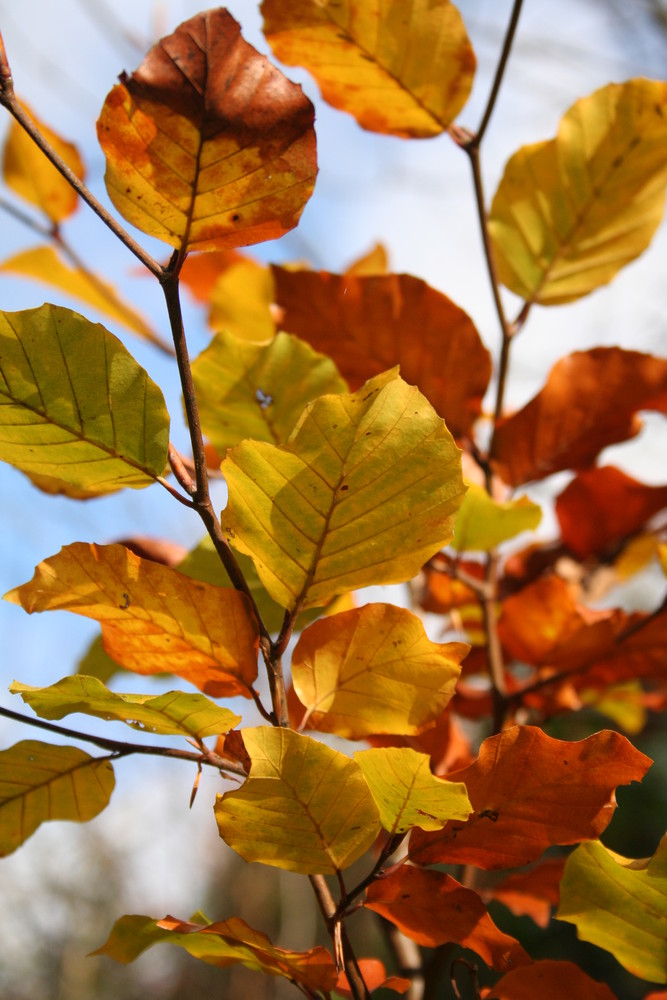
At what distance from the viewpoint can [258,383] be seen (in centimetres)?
42

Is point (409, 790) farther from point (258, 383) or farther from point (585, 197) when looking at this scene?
point (585, 197)

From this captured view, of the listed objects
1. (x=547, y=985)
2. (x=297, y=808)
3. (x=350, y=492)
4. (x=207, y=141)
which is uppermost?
(x=207, y=141)

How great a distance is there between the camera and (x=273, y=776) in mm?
282

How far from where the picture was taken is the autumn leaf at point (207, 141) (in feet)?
0.89

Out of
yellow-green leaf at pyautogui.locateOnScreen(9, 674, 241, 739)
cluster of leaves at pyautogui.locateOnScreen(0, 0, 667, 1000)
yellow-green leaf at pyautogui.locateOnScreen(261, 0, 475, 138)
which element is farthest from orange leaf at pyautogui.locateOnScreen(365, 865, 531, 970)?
yellow-green leaf at pyautogui.locateOnScreen(261, 0, 475, 138)

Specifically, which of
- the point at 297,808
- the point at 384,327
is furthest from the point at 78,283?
the point at 297,808

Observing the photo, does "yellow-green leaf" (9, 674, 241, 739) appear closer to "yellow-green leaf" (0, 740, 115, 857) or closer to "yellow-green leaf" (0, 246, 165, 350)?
"yellow-green leaf" (0, 740, 115, 857)

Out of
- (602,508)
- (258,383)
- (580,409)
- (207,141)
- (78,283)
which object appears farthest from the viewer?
(78,283)

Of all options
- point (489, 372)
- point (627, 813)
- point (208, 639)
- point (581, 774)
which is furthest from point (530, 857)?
point (627, 813)

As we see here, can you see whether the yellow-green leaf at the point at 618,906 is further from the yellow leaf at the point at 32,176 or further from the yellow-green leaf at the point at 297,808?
the yellow leaf at the point at 32,176

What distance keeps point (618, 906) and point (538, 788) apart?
53 millimetres

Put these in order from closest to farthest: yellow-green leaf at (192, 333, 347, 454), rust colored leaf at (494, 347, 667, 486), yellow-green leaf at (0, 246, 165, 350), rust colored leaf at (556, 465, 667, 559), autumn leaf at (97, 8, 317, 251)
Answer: autumn leaf at (97, 8, 317, 251)
yellow-green leaf at (192, 333, 347, 454)
rust colored leaf at (494, 347, 667, 486)
rust colored leaf at (556, 465, 667, 559)
yellow-green leaf at (0, 246, 165, 350)

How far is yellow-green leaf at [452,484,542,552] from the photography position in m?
0.46

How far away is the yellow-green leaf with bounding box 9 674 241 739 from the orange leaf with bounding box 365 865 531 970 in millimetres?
105
